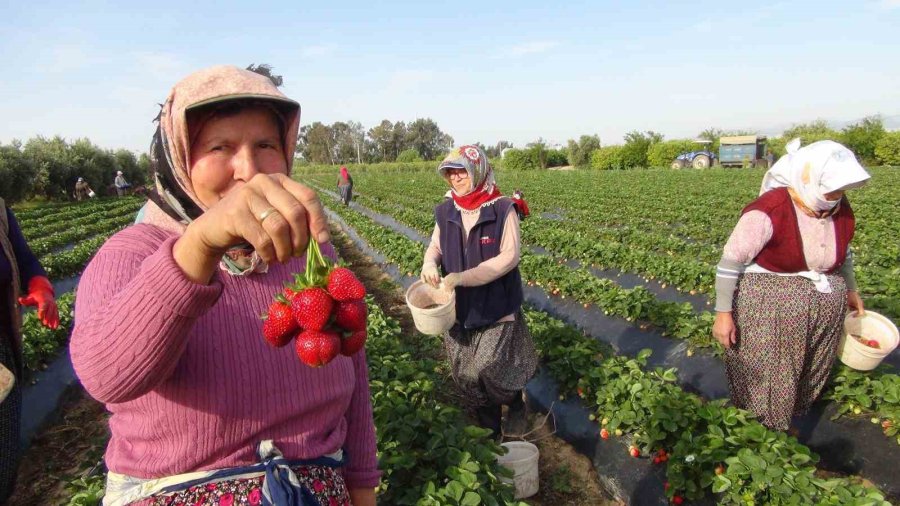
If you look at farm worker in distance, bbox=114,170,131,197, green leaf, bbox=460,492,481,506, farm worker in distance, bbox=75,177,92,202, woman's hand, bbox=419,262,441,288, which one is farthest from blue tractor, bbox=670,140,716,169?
green leaf, bbox=460,492,481,506

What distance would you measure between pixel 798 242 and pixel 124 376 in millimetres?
3225

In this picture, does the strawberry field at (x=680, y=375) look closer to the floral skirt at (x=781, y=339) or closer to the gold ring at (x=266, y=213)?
the floral skirt at (x=781, y=339)

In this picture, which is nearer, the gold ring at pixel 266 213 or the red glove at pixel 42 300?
the gold ring at pixel 266 213

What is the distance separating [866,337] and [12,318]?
487 cm

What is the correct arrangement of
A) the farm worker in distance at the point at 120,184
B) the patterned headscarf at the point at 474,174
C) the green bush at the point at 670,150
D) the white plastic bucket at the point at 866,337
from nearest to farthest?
the white plastic bucket at the point at 866,337 → the patterned headscarf at the point at 474,174 → the farm worker in distance at the point at 120,184 → the green bush at the point at 670,150

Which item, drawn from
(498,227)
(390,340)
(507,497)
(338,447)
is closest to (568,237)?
(390,340)

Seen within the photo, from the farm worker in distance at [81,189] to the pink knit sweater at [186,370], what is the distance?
3617cm

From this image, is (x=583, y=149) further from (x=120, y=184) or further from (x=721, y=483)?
(x=721, y=483)

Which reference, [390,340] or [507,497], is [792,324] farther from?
[390,340]

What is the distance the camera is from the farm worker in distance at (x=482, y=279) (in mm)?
3311

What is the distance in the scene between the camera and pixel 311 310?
3.46 ft

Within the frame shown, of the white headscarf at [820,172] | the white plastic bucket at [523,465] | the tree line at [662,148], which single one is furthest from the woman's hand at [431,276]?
the tree line at [662,148]

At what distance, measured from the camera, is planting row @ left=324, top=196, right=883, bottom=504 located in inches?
101

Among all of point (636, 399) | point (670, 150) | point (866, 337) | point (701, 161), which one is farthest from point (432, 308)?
point (670, 150)
